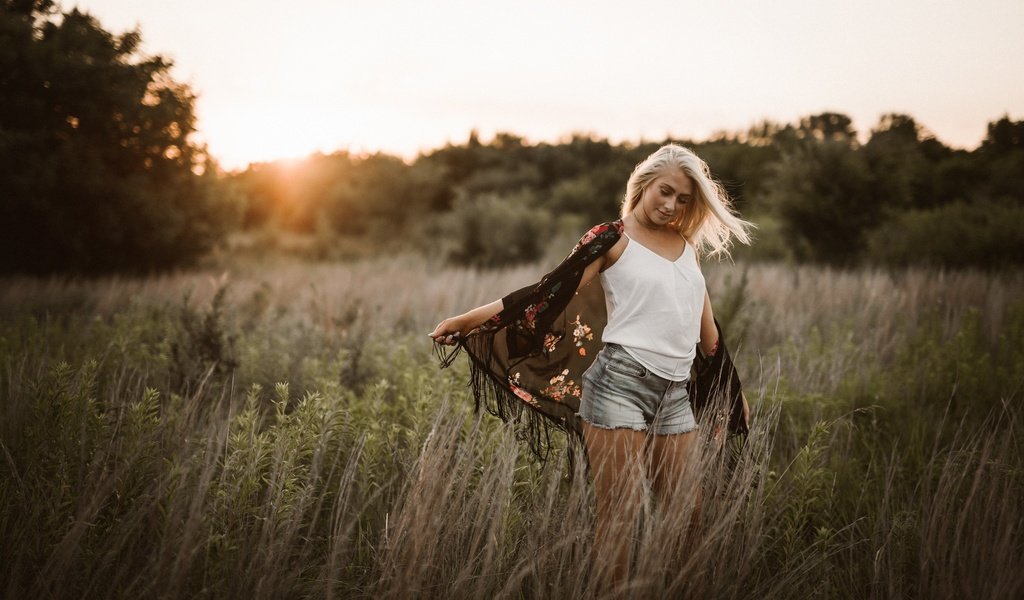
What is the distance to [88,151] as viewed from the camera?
37.2 feet

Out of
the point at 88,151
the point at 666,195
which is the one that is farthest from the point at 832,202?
the point at 88,151

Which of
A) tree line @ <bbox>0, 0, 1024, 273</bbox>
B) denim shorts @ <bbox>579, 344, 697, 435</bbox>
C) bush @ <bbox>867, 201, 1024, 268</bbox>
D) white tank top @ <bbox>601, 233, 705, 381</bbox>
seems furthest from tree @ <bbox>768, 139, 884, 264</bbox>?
denim shorts @ <bbox>579, 344, 697, 435</bbox>

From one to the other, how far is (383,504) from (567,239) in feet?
53.1

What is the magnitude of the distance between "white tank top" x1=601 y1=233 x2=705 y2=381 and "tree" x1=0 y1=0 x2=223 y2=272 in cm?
1163

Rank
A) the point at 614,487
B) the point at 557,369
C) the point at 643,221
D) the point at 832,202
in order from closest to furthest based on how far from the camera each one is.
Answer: the point at 614,487, the point at 643,221, the point at 557,369, the point at 832,202

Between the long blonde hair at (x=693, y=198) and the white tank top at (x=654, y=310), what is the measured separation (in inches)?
11.8

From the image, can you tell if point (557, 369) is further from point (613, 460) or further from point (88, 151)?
point (88, 151)

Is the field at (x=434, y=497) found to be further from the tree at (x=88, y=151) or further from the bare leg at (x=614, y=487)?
the tree at (x=88, y=151)

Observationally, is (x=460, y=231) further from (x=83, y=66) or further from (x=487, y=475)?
(x=487, y=475)

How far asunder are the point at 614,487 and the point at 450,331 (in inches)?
38.3

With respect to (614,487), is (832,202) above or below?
above

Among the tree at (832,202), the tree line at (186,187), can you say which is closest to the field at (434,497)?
the tree line at (186,187)

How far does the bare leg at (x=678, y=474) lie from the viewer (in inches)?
86.9

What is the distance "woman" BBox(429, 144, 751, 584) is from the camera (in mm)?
2305
